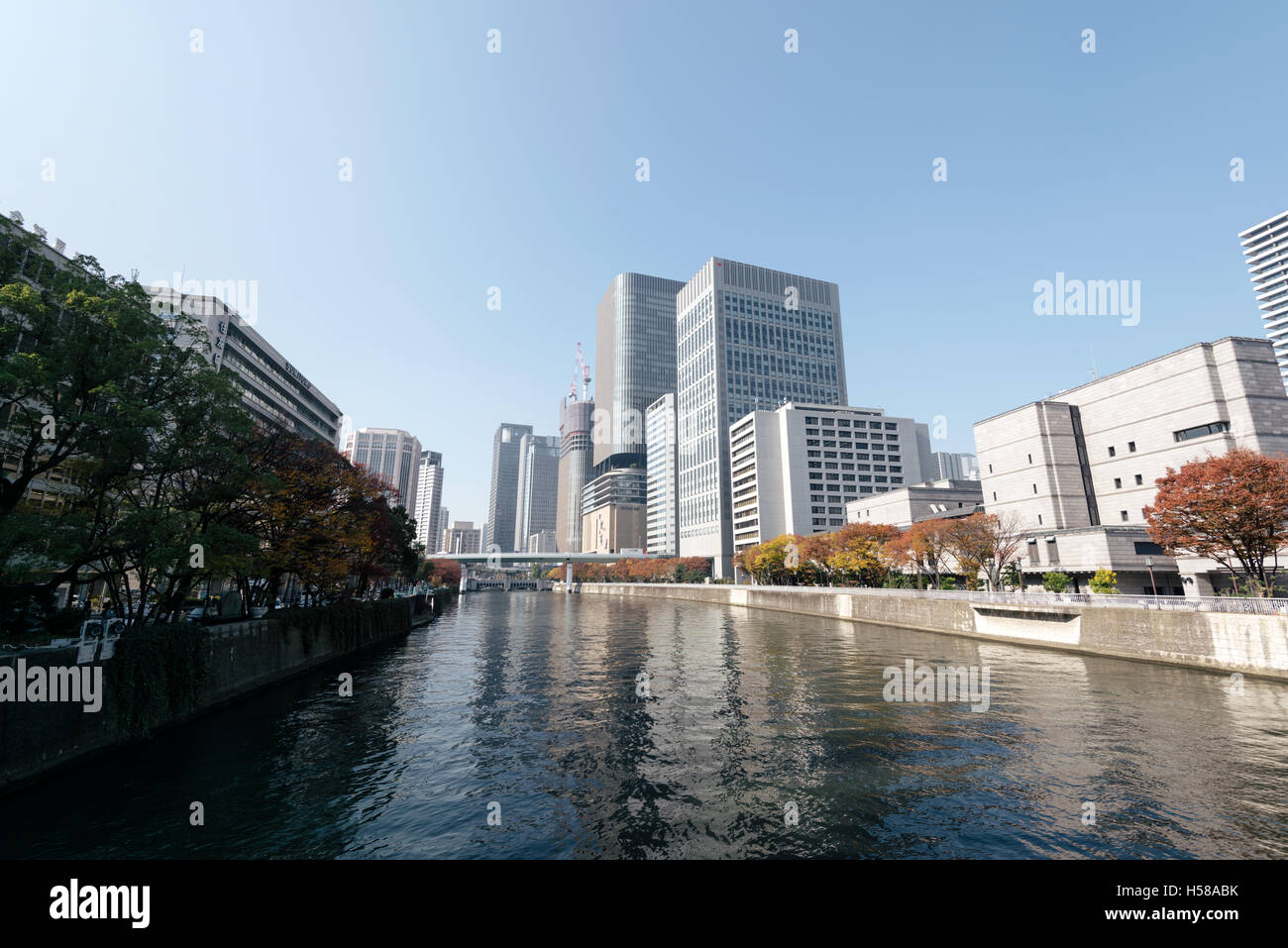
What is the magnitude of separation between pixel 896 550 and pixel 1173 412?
35754mm

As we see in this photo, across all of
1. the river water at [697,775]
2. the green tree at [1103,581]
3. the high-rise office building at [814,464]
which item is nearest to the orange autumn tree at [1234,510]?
the green tree at [1103,581]

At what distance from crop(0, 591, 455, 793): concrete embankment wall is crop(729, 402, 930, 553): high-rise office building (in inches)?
4714

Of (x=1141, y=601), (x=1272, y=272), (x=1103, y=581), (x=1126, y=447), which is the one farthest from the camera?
(x=1272, y=272)

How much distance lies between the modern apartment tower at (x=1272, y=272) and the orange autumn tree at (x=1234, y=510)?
20663 cm

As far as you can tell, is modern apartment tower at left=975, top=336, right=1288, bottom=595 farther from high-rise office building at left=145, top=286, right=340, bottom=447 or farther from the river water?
high-rise office building at left=145, top=286, right=340, bottom=447

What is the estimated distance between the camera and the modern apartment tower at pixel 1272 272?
176 meters

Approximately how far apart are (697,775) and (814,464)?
145 metres

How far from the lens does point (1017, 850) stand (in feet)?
43.1

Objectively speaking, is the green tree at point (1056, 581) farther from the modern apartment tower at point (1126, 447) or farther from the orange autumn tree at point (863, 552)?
the orange autumn tree at point (863, 552)

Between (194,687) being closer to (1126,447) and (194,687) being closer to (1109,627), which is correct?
(1109,627)

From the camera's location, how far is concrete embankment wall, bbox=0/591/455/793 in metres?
17.9

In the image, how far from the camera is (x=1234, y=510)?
40.7 m

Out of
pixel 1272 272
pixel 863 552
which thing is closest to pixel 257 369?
pixel 863 552
